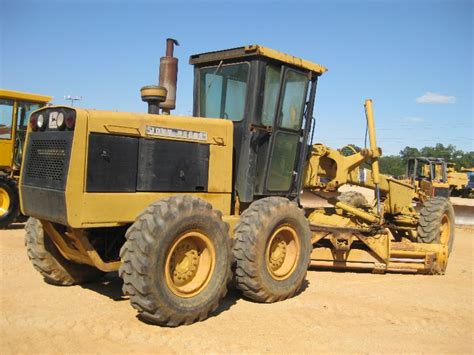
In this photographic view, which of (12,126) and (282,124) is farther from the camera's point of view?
(12,126)

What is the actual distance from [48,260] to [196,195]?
178 cm

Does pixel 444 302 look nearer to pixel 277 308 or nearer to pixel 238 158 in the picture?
pixel 277 308

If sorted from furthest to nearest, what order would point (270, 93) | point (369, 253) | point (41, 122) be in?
point (369, 253) → point (270, 93) → point (41, 122)

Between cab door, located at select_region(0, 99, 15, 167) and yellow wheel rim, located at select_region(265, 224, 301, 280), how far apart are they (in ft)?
25.2

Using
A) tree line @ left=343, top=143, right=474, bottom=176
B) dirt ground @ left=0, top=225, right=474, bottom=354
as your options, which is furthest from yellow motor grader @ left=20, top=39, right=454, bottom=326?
tree line @ left=343, top=143, right=474, bottom=176

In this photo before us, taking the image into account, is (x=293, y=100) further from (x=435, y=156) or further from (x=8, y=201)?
(x=435, y=156)

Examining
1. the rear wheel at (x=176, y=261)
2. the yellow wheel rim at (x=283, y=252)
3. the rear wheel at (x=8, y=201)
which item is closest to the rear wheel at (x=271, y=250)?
the yellow wheel rim at (x=283, y=252)

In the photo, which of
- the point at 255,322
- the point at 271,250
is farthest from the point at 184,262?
the point at 271,250

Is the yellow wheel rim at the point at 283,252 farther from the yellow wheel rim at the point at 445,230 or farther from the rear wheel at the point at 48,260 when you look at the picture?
the yellow wheel rim at the point at 445,230

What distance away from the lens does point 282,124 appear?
6262 mm

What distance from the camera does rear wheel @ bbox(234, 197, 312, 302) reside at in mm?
5273

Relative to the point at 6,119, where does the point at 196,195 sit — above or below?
below

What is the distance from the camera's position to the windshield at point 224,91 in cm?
604

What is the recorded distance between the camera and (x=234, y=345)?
415cm
